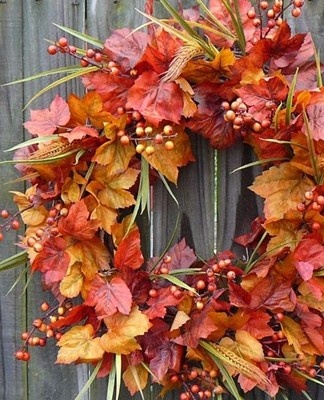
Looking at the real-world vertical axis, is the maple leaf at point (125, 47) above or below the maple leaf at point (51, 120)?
above

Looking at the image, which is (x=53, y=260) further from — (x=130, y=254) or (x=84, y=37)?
(x=84, y=37)

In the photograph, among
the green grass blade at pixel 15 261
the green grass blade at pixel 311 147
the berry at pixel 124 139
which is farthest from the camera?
the green grass blade at pixel 15 261

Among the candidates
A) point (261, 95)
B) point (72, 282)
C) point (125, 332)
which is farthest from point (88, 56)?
point (125, 332)

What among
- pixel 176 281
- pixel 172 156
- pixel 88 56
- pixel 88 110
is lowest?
pixel 176 281

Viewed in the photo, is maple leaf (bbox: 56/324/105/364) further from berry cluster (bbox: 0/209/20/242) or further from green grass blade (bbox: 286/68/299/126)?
green grass blade (bbox: 286/68/299/126)

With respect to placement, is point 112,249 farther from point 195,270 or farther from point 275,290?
point 275,290

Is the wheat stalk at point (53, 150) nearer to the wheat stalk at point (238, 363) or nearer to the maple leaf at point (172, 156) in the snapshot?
the maple leaf at point (172, 156)

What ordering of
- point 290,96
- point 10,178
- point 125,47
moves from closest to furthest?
point 290,96, point 125,47, point 10,178

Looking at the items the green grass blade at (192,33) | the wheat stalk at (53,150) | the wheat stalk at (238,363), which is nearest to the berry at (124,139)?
the wheat stalk at (53,150)
